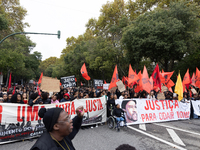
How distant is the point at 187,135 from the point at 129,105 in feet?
9.43

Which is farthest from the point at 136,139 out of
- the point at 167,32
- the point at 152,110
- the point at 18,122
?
the point at 167,32

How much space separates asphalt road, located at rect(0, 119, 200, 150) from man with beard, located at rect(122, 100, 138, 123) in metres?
0.76

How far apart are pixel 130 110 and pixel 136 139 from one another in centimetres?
240

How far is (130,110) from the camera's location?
811 centimetres

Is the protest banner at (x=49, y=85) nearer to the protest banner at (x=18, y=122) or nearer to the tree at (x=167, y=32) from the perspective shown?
the protest banner at (x=18, y=122)

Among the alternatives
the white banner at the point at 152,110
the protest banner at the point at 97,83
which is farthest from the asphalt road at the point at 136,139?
the protest banner at the point at 97,83

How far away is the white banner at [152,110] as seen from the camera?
811 cm

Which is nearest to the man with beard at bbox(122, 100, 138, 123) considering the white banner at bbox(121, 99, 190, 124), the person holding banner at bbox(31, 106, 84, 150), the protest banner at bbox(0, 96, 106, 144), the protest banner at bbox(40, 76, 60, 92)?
the white banner at bbox(121, 99, 190, 124)

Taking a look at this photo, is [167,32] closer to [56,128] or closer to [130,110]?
[130,110]

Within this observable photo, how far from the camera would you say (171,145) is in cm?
523

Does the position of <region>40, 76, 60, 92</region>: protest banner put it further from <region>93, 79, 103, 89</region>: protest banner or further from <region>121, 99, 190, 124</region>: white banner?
<region>93, 79, 103, 89</region>: protest banner

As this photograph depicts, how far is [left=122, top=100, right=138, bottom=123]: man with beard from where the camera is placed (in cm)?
799

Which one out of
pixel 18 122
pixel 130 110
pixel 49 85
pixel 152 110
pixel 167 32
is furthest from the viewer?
pixel 167 32

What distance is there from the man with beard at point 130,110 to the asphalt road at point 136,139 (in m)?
0.76
